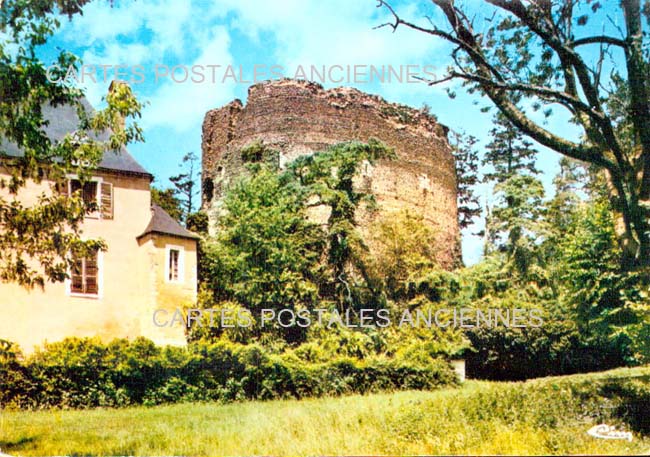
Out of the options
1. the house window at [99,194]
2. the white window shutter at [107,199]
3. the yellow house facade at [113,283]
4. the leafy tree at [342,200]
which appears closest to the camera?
the house window at [99,194]

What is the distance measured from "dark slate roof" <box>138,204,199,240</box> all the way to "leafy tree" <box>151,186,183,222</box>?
0.13 metres

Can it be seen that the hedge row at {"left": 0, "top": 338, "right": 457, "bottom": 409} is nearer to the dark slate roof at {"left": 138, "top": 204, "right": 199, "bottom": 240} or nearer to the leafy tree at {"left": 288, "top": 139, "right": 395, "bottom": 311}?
the dark slate roof at {"left": 138, "top": 204, "right": 199, "bottom": 240}

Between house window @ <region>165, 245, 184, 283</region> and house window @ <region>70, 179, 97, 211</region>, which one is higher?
house window @ <region>70, 179, 97, 211</region>

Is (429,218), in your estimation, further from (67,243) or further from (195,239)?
(67,243)

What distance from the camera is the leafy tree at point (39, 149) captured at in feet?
20.5

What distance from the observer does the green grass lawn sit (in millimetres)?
5656

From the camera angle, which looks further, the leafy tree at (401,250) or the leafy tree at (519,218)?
the leafy tree at (401,250)

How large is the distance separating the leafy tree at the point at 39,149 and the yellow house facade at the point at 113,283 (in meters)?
0.35

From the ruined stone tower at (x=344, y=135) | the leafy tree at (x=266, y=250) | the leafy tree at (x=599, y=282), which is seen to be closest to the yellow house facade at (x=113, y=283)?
the leafy tree at (x=266, y=250)

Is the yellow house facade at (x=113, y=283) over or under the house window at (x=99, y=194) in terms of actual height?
under

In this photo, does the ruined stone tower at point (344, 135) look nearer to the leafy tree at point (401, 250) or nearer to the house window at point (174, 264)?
the leafy tree at point (401, 250)

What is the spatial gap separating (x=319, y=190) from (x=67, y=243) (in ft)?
19.5

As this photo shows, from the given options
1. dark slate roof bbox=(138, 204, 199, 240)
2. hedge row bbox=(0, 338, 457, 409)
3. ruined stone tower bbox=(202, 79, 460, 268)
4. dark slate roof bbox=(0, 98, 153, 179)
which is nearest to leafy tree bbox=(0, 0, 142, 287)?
dark slate roof bbox=(0, 98, 153, 179)

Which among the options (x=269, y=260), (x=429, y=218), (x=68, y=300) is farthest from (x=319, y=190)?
(x=68, y=300)
